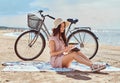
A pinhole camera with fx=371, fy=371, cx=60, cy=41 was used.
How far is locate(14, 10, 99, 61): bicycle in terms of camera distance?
878cm

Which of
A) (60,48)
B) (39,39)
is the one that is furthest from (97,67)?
(39,39)

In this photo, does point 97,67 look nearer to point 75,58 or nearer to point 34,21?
point 75,58

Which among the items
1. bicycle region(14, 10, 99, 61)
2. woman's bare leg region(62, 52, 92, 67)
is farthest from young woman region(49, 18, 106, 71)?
bicycle region(14, 10, 99, 61)

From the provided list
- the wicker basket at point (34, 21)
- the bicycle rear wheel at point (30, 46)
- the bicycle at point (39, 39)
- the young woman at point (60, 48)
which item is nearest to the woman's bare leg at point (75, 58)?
the young woman at point (60, 48)

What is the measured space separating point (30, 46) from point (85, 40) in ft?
4.47

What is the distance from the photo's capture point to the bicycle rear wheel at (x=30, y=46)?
8906mm

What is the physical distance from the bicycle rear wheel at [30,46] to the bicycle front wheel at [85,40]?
746 mm

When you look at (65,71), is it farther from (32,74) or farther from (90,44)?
(90,44)

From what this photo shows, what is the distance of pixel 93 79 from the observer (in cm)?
666

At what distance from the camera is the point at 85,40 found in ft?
29.9

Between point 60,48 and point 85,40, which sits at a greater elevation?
point 85,40

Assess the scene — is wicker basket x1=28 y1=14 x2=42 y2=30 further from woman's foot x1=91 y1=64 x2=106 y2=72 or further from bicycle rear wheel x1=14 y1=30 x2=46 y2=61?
woman's foot x1=91 y1=64 x2=106 y2=72

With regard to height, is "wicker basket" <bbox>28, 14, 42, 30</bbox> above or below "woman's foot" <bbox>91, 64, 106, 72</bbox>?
above

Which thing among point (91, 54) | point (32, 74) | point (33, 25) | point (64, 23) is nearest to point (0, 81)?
point (32, 74)
